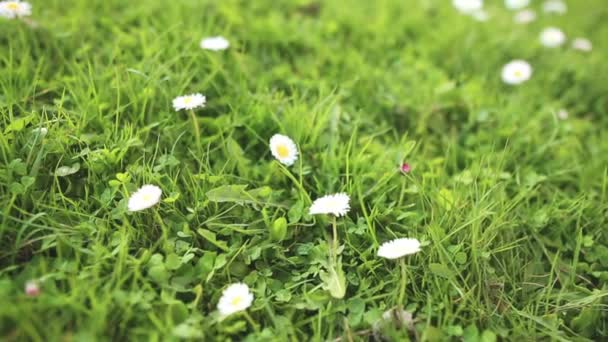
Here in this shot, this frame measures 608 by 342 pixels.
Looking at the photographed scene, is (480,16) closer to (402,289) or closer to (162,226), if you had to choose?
(402,289)

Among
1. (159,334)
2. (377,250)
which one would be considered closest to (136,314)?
(159,334)

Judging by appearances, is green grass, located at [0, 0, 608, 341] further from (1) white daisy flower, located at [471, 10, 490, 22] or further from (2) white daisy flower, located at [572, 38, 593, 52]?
(1) white daisy flower, located at [471, 10, 490, 22]

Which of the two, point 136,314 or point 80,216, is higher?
point 80,216

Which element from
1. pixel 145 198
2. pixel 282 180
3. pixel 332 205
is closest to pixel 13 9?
pixel 145 198

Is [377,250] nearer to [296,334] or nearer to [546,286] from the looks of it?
[296,334]

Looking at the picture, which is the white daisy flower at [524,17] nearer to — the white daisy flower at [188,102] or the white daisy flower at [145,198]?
the white daisy flower at [188,102]

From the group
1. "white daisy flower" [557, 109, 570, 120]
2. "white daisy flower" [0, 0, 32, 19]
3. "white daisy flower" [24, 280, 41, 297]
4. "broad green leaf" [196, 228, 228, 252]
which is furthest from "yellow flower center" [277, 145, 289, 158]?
"white daisy flower" [557, 109, 570, 120]

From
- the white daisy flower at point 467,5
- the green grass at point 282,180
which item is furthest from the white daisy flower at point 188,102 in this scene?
the white daisy flower at point 467,5
